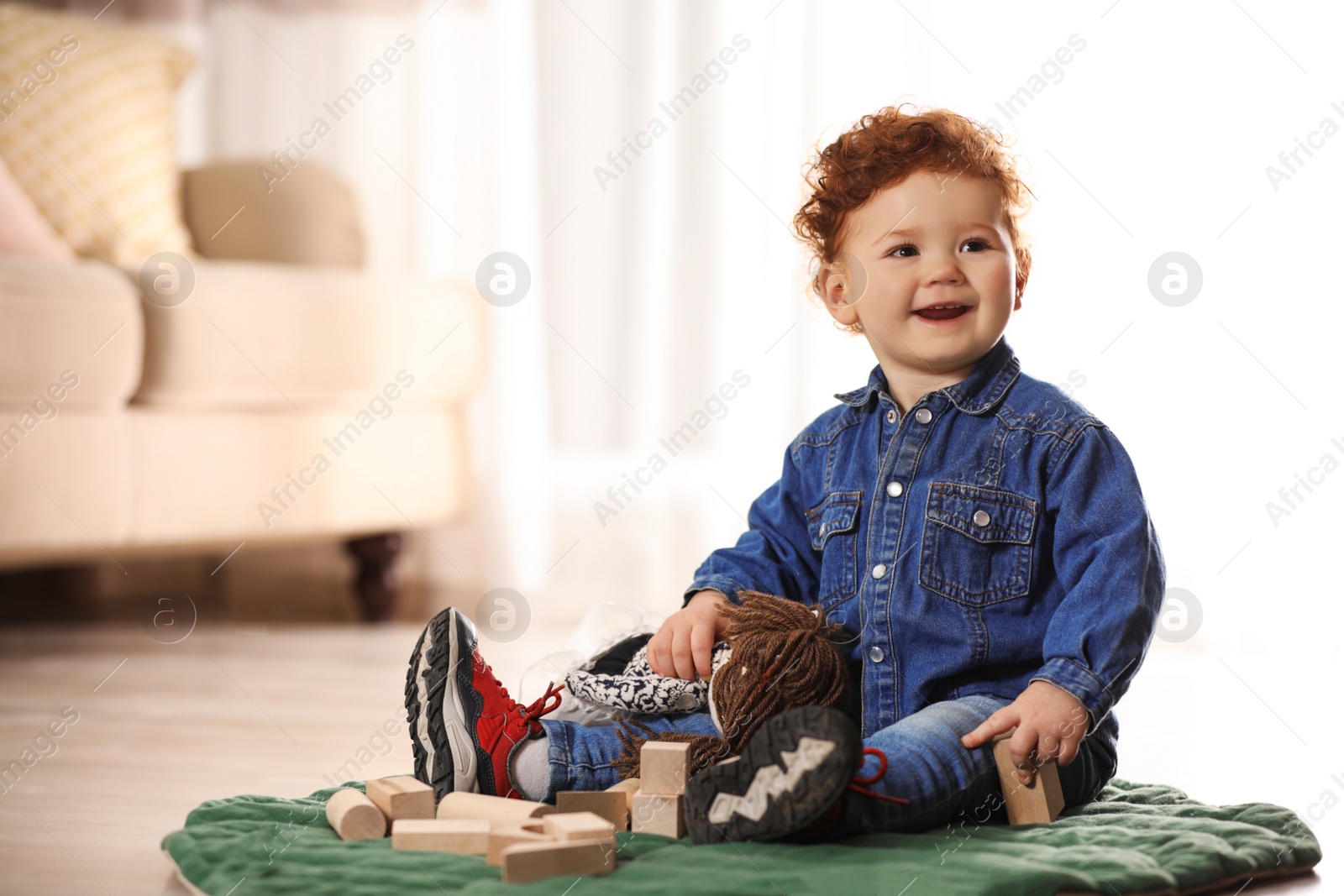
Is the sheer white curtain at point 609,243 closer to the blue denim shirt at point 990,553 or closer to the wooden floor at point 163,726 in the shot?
the wooden floor at point 163,726

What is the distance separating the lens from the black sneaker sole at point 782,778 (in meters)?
0.73

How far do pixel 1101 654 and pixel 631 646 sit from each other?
0.40m

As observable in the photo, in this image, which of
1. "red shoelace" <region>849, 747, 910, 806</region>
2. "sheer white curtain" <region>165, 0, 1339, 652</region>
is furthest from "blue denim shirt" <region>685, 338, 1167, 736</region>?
"sheer white curtain" <region>165, 0, 1339, 652</region>

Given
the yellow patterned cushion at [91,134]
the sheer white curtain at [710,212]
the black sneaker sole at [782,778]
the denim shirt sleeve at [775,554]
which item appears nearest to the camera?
the black sneaker sole at [782,778]

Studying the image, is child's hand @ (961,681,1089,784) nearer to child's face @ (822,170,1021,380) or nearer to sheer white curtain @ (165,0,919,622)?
child's face @ (822,170,1021,380)

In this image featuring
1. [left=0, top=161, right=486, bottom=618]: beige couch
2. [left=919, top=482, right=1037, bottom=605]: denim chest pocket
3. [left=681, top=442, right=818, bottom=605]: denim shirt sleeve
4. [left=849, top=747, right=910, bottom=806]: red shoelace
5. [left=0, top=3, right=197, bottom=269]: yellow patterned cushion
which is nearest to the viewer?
[left=849, top=747, right=910, bottom=806]: red shoelace

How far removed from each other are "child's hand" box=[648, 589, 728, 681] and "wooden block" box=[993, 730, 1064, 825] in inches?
8.6

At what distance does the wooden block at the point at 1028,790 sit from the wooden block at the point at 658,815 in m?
0.22

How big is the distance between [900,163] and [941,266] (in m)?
0.09

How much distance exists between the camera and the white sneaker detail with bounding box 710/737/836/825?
0.73 m

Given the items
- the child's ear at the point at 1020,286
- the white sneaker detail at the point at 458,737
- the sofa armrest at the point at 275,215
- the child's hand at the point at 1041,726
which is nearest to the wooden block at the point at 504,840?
the white sneaker detail at the point at 458,737

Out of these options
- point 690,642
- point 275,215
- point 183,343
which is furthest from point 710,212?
point 690,642

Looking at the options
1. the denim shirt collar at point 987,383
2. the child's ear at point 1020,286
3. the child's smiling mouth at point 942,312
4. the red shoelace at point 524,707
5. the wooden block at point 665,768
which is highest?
the child's ear at point 1020,286

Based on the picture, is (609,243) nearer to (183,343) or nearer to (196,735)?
(183,343)
